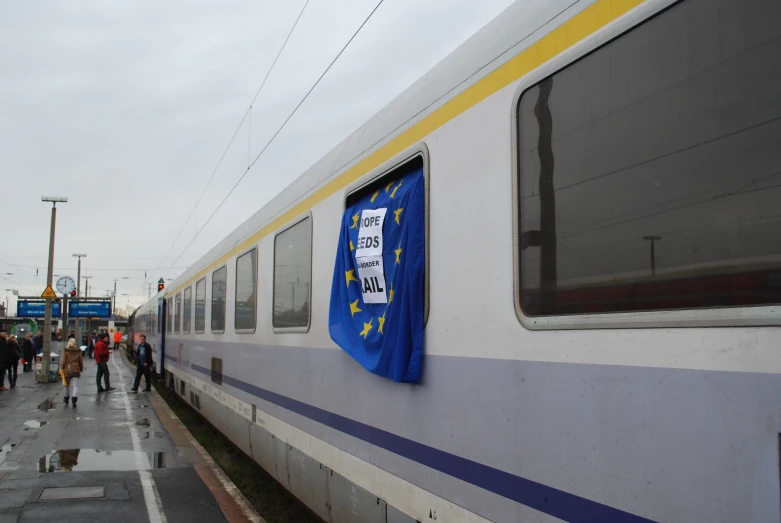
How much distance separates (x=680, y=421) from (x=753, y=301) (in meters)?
0.44

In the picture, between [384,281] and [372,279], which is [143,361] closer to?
[372,279]

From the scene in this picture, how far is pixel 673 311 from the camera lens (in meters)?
2.28

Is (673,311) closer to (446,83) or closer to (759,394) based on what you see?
(759,394)

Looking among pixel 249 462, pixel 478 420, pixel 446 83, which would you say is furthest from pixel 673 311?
pixel 249 462

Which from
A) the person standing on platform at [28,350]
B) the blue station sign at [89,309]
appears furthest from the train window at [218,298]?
the blue station sign at [89,309]

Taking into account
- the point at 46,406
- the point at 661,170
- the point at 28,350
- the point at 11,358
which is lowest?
the point at 46,406

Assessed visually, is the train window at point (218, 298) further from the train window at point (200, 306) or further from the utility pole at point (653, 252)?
the utility pole at point (653, 252)

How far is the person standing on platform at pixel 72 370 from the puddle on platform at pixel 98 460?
5633 mm

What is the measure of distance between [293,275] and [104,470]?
412cm

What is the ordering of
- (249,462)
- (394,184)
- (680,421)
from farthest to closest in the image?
(249,462) → (394,184) → (680,421)

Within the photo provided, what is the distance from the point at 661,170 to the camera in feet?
7.83

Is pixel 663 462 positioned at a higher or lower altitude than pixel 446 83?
lower

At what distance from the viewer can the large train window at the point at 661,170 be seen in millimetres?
2070

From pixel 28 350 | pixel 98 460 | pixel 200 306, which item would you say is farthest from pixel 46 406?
pixel 28 350
